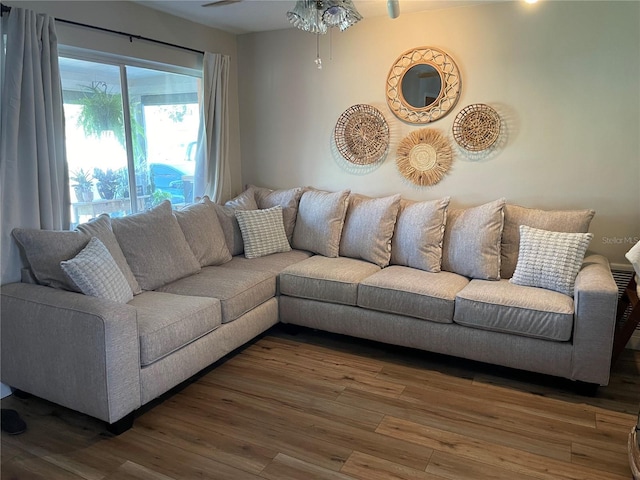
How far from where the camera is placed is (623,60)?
3.24 metres

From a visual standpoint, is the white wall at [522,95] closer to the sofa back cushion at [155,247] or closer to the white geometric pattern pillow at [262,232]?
the white geometric pattern pillow at [262,232]

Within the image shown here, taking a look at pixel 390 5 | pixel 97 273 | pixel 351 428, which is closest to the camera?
pixel 351 428

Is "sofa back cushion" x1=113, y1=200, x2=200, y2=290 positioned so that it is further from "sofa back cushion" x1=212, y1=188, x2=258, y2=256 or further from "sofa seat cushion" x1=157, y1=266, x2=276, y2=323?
"sofa back cushion" x1=212, y1=188, x2=258, y2=256

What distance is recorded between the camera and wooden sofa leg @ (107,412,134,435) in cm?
242

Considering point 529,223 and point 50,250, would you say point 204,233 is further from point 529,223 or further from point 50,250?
point 529,223

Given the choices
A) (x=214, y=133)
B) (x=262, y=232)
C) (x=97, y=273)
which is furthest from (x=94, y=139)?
(x=262, y=232)

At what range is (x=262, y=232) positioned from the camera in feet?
13.0

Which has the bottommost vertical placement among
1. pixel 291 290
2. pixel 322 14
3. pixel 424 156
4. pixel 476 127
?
pixel 291 290

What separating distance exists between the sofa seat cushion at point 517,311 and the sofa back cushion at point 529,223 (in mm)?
315

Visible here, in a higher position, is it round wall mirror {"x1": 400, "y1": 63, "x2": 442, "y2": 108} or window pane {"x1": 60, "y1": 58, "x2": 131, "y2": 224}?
round wall mirror {"x1": 400, "y1": 63, "x2": 442, "y2": 108}

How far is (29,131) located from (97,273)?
94 centimetres

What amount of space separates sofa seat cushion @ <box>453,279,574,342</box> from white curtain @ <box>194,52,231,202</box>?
2384mm

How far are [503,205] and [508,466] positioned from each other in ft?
5.83

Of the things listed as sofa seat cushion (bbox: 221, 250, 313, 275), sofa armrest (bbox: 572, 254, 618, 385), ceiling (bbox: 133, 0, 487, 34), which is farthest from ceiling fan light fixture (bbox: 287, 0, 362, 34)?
sofa armrest (bbox: 572, 254, 618, 385)
